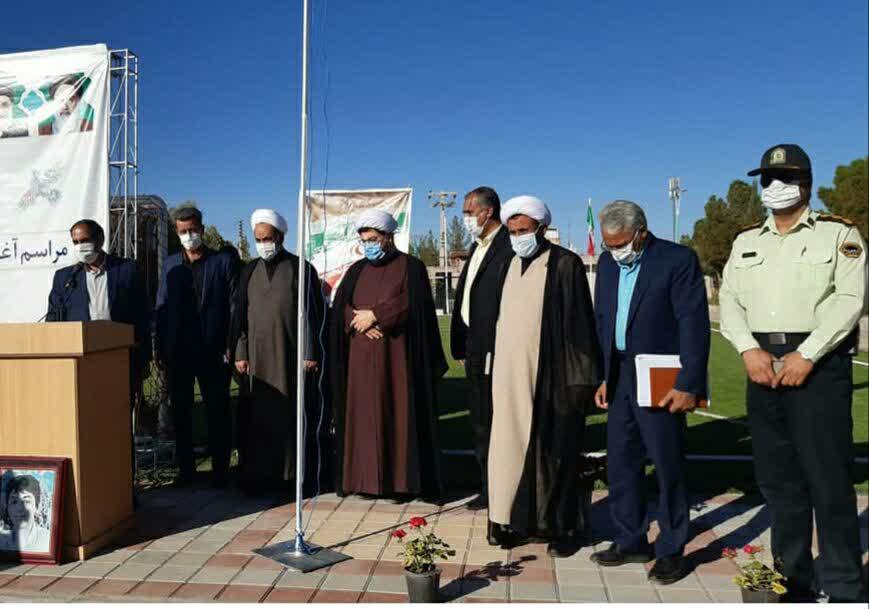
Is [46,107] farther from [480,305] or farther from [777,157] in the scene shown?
[777,157]

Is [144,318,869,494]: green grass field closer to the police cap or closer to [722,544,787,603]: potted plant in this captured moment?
[722,544,787,603]: potted plant

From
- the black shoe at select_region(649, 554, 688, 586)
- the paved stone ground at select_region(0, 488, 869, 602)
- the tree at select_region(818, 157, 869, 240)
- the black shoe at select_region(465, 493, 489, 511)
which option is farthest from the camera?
the tree at select_region(818, 157, 869, 240)

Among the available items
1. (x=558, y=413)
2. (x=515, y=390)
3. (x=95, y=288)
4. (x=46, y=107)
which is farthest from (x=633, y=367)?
(x=46, y=107)

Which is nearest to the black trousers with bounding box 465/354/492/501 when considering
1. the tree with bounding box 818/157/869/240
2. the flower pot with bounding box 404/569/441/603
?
the flower pot with bounding box 404/569/441/603

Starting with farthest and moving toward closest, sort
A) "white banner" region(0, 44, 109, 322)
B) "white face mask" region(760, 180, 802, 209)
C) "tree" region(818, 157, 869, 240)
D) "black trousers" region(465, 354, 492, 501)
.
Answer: "tree" region(818, 157, 869, 240) < "white banner" region(0, 44, 109, 322) < "black trousers" region(465, 354, 492, 501) < "white face mask" region(760, 180, 802, 209)

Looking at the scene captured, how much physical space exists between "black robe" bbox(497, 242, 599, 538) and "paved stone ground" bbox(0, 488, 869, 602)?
24cm

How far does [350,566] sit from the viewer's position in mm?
4016

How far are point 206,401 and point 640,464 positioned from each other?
3.46 metres

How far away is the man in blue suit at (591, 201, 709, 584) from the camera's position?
12.3 ft

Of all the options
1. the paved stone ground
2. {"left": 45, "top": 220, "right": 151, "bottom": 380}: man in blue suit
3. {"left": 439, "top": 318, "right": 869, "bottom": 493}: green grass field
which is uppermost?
{"left": 45, "top": 220, "right": 151, "bottom": 380}: man in blue suit

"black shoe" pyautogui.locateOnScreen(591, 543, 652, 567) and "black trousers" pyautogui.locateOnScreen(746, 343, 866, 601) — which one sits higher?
"black trousers" pyautogui.locateOnScreen(746, 343, 866, 601)

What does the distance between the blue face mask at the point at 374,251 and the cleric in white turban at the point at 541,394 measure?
1384 mm

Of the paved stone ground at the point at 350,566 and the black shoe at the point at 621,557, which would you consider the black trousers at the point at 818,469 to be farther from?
the black shoe at the point at 621,557

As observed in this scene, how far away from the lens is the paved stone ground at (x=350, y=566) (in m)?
3.61
